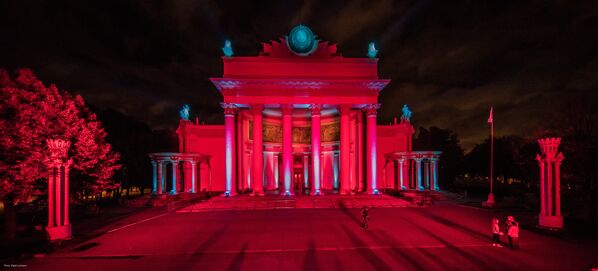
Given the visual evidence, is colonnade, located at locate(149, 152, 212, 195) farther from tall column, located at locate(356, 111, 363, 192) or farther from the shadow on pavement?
the shadow on pavement

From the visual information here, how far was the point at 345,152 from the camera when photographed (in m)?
32.2

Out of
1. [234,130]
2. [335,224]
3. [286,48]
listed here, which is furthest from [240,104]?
[335,224]

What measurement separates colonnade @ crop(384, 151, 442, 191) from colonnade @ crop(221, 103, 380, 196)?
22.6ft

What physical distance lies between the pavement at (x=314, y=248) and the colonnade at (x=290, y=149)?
10.2 meters

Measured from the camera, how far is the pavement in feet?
37.4

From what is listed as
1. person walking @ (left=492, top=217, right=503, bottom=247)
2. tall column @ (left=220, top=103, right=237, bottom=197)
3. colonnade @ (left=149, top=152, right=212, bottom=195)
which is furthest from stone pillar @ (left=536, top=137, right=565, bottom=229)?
colonnade @ (left=149, top=152, right=212, bottom=195)

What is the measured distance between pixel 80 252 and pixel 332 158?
27.9 metres

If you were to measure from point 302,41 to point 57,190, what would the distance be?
23.0 m

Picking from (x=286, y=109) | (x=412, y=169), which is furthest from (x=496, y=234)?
(x=412, y=169)

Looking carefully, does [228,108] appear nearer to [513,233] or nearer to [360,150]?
[360,150]

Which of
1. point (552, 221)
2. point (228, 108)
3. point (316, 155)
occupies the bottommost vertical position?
point (552, 221)

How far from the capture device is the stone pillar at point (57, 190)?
14344mm

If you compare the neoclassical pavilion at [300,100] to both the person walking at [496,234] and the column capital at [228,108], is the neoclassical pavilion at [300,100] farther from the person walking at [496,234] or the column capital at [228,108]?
A: the person walking at [496,234]

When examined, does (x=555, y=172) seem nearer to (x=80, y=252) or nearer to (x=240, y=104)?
(x=80, y=252)
